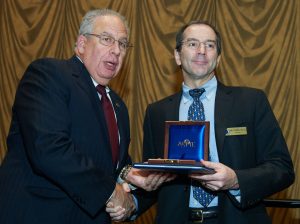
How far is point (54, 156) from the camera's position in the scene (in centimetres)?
208

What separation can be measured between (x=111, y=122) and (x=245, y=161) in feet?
2.45

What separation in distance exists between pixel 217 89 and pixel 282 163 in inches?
22.0

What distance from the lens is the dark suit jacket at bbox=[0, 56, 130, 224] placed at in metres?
2.10

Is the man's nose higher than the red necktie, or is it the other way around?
the man's nose

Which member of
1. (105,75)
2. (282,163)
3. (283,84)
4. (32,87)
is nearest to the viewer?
(32,87)

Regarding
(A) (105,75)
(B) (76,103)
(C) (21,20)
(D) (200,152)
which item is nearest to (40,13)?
(C) (21,20)

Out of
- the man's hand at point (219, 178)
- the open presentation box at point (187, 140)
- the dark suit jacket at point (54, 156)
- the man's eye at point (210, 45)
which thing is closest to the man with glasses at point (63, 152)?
the dark suit jacket at point (54, 156)

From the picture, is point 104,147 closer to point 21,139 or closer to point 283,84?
point 21,139

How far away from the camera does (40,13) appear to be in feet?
14.9

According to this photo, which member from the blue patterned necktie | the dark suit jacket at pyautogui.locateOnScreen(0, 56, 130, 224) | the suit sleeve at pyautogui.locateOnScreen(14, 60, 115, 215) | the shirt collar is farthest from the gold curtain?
the suit sleeve at pyautogui.locateOnScreen(14, 60, 115, 215)

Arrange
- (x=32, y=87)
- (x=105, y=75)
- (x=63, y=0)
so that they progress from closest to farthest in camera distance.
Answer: (x=32, y=87) < (x=105, y=75) < (x=63, y=0)

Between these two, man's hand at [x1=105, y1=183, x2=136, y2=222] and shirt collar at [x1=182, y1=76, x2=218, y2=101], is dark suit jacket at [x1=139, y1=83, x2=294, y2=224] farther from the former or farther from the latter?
man's hand at [x1=105, y1=183, x2=136, y2=222]

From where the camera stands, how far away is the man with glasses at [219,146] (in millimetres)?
2330

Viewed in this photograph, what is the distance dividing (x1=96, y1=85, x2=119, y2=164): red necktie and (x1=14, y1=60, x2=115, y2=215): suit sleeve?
26 cm
